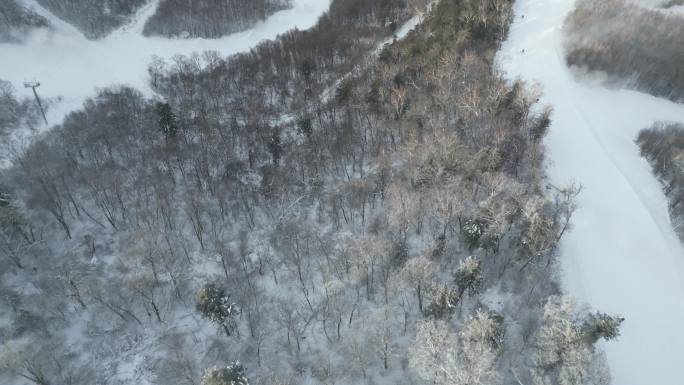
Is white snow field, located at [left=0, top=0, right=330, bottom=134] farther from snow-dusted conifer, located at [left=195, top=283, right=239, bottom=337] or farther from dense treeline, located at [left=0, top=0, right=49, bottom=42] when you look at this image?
snow-dusted conifer, located at [left=195, top=283, right=239, bottom=337]

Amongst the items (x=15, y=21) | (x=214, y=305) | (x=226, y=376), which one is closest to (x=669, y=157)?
(x=214, y=305)

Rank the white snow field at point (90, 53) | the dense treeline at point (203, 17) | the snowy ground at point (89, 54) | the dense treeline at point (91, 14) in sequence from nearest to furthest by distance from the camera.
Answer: the snowy ground at point (89, 54), the white snow field at point (90, 53), the dense treeline at point (91, 14), the dense treeline at point (203, 17)

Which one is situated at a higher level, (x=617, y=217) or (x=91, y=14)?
(x=91, y=14)

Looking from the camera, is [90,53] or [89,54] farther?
[90,53]

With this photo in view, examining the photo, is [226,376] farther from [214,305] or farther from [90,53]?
[90,53]

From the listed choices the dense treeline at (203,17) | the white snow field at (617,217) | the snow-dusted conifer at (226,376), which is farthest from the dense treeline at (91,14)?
the snow-dusted conifer at (226,376)

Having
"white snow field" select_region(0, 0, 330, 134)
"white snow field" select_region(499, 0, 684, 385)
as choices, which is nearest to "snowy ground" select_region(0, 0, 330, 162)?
"white snow field" select_region(0, 0, 330, 134)

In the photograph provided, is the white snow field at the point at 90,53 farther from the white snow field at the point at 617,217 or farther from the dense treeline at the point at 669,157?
the dense treeline at the point at 669,157
